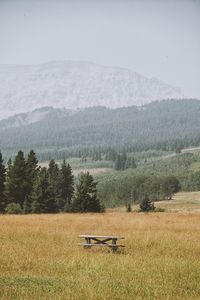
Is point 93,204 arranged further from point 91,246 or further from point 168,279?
point 168,279

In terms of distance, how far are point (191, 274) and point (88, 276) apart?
308 centimetres

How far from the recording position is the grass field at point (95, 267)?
12.0 m

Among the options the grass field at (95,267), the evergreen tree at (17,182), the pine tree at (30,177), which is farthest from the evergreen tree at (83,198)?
the grass field at (95,267)

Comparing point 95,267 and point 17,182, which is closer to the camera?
point 95,267

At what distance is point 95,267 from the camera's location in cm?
1560

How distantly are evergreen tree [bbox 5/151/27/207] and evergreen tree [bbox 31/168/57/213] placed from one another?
3667mm

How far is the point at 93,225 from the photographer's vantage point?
102ft

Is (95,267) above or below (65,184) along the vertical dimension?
below

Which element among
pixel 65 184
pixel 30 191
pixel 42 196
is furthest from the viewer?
pixel 65 184

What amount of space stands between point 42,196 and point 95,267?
4483 centimetres

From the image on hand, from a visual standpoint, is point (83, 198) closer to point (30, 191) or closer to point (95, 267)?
point (30, 191)

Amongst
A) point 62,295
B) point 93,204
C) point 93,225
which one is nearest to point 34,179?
point 93,204

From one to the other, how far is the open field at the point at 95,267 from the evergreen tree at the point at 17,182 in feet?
123

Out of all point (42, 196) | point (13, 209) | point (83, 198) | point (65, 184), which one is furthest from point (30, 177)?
point (65, 184)
